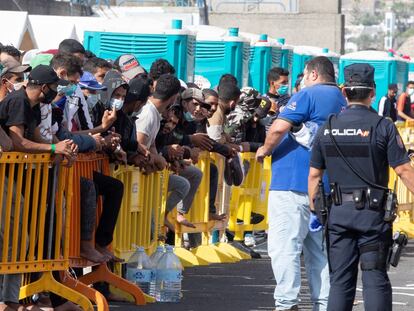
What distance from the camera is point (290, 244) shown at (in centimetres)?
1078

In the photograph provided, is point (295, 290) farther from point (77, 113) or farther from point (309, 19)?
point (309, 19)

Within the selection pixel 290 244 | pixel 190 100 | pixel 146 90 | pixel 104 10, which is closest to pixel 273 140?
pixel 290 244

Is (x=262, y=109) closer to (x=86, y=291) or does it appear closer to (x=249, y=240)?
(x=249, y=240)

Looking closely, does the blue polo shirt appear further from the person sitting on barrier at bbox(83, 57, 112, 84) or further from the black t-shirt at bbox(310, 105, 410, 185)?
the person sitting on barrier at bbox(83, 57, 112, 84)

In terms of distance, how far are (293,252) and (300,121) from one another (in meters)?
1.02

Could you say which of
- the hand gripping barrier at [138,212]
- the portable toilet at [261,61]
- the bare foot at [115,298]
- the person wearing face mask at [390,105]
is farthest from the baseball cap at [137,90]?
the person wearing face mask at [390,105]

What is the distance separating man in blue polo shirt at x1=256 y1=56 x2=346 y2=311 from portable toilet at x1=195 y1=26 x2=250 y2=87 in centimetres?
1380

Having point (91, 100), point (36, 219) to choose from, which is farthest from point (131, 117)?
point (36, 219)

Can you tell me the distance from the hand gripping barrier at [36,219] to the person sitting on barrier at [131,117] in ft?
5.91

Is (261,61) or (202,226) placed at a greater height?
(261,61)

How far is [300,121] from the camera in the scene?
10.6m

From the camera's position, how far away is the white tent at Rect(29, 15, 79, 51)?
70.4 feet

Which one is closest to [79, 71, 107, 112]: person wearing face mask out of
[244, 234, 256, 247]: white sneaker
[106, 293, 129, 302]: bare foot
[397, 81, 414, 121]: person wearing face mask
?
[106, 293, 129, 302]: bare foot

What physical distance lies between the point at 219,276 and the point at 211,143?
55.7 inches
